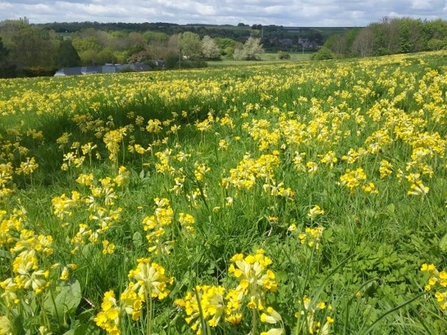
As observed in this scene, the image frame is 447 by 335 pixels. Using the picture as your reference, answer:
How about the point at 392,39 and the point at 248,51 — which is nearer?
the point at 392,39

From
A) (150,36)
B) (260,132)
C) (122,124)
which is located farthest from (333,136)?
(150,36)

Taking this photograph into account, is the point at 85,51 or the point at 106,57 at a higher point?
the point at 85,51

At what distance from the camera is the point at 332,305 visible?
7.36 ft

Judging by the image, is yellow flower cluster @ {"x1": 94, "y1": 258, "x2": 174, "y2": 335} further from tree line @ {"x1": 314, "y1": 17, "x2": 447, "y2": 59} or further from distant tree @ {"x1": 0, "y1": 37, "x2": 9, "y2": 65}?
tree line @ {"x1": 314, "y1": 17, "x2": 447, "y2": 59}

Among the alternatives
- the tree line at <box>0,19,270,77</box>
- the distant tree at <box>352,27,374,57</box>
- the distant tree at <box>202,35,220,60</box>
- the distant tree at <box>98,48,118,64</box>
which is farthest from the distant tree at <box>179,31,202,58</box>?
the distant tree at <box>352,27,374,57</box>

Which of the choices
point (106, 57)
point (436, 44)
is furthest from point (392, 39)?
point (106, 57)

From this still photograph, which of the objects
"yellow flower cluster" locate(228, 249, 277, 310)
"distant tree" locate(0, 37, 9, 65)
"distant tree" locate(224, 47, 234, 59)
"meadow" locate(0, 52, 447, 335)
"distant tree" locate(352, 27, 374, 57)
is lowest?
"meadow" locate(0, 52, 447, 335)

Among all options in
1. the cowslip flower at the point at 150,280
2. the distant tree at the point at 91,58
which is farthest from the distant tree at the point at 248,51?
the cowslip flower at the point at 150,280

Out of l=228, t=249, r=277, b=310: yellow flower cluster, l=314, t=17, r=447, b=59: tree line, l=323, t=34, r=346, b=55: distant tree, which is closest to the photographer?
l=228, t=249, r=277, b=310: yellow flower cluster

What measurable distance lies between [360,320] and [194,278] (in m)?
1.03

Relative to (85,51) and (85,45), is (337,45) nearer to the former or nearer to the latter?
(85,51)

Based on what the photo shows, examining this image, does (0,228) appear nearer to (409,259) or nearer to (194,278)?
(194,278)

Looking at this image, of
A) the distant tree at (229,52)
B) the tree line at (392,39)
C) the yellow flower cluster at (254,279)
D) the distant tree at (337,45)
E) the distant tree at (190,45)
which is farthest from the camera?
the distant tree at (337,45)

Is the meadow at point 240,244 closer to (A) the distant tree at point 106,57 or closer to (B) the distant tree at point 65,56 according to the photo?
(B) the distant tree at point 65,56
